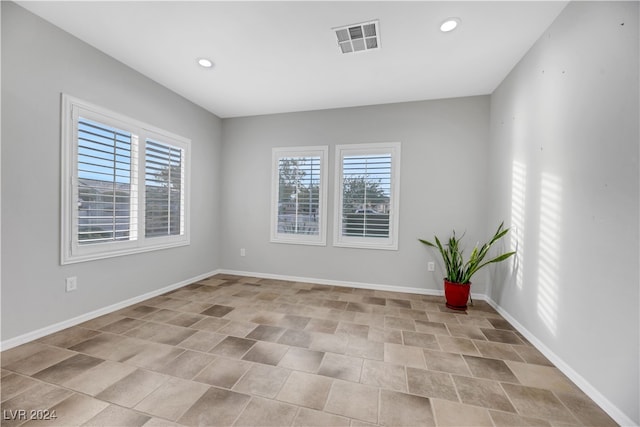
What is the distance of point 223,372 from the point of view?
5.83 ft

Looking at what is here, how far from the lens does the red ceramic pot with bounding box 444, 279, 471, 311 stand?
9.69 ft

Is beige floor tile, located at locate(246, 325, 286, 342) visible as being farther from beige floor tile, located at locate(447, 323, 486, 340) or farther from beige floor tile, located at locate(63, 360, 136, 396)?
beige floor tile, located at locate(447, 323, 486, 340)

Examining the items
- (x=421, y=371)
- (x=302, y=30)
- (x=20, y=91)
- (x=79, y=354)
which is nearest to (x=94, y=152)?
(x=20, y=91)

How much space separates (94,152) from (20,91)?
25.4 inches

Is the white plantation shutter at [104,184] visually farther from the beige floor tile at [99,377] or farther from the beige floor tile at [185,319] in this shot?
the beige floor tile at [99,377]

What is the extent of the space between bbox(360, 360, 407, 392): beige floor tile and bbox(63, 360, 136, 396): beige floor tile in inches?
64.9

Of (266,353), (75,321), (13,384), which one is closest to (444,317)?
(266,353)

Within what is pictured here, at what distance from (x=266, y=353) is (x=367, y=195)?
8.18ft

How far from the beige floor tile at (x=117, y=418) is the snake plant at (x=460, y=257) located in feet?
10.1

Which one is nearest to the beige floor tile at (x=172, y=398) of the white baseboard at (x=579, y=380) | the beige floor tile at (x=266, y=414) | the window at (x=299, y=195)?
the beige floor tile at (x=266, y=414)

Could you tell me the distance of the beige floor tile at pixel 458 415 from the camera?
138 centimetres

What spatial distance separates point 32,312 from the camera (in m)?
2.12

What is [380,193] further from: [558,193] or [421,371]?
[421,371]

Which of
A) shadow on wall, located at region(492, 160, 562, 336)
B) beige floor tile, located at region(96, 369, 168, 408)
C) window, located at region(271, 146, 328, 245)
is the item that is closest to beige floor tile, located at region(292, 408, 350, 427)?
beige floor tile, located at region(96, 369, 168, 408)
